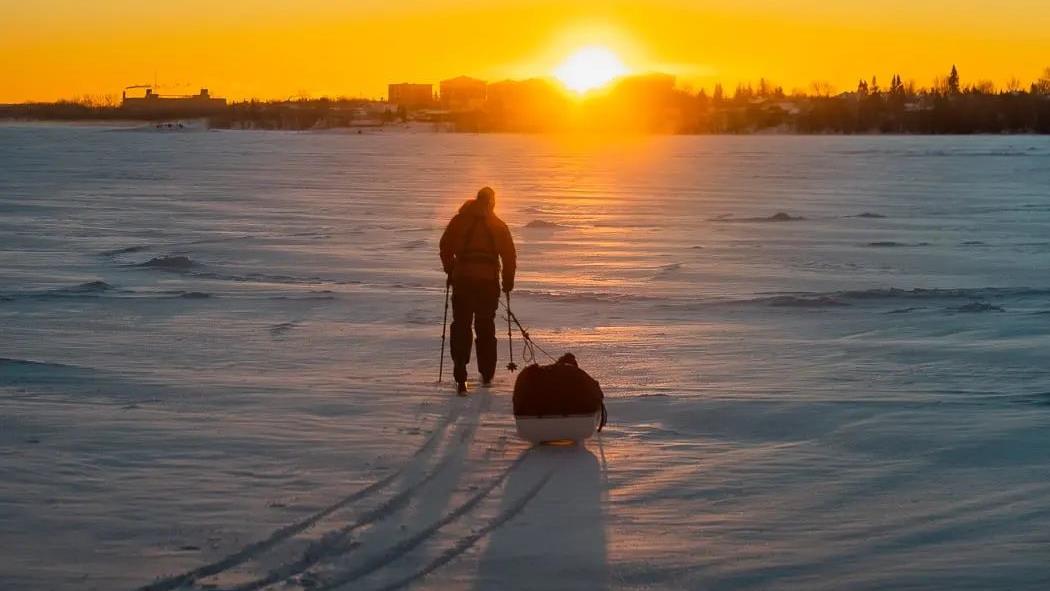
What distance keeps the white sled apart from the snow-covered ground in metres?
0.12

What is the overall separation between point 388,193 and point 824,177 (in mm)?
17040

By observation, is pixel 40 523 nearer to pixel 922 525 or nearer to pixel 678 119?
pixel 922 525

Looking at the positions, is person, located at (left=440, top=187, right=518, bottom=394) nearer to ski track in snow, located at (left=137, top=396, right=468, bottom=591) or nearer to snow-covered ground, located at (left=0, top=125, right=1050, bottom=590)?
snow-covered ground, located at (left=0, top=125, right=1050, bottom=590)

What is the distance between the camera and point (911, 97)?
643ft

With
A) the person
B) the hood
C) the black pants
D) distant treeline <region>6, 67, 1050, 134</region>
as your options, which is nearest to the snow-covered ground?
the black pants

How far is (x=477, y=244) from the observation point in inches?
359

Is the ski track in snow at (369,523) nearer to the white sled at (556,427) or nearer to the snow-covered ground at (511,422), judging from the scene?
the snow-covered ground at (511,422)

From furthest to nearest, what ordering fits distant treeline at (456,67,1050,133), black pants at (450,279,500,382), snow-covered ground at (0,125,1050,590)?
distant treeline at (456,67,1050,133), black pants at (450,279,500,382), snow-covered ground at (0,125,1050,590)

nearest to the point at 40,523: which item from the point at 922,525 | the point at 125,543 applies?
the point at 125,543

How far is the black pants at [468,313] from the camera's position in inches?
360

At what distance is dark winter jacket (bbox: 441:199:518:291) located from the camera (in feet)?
29.9

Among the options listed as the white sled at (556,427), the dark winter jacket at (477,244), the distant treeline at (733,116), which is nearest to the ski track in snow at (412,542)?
the white sled at (556,427)

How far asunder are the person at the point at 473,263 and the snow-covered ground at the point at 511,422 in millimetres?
401

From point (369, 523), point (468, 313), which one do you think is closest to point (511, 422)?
point (468, 313)
